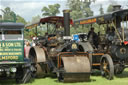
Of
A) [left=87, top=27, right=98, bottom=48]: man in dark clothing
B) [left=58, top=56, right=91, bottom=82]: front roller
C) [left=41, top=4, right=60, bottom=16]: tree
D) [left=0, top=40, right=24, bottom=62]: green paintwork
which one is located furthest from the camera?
[left=41, top=4, right=60, bottom=16]: tree

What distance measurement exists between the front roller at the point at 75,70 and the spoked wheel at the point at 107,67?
1050mm

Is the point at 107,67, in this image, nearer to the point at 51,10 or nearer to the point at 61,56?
the point at 61,56

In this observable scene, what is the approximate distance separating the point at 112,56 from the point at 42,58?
8.28ft

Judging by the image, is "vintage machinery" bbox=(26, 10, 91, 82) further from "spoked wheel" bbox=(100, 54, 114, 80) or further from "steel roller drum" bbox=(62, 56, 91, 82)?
"spoked wheel" bbox=(100, 54, 114, 80)

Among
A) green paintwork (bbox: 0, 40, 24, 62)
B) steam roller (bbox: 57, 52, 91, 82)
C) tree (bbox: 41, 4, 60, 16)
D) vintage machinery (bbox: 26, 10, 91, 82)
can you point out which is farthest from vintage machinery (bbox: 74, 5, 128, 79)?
tree (bbox: 41, 4, 60, 16)

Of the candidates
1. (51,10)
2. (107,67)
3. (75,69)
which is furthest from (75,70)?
(51,10)

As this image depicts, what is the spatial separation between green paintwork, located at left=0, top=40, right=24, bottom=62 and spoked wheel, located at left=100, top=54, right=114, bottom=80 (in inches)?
116

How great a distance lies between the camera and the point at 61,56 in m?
8.41

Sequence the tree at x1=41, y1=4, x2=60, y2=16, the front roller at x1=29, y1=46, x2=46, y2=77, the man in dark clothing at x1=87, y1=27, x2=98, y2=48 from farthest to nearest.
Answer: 1. the tree at x1=41, y1=4, x2=60, y2=16
2. the man in dark clothing at x1=87, y1=27, x2=98, y2=48
3. the front roller at x1=29, y1=46, x2=46, y2=77

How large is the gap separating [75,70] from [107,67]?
1755mm

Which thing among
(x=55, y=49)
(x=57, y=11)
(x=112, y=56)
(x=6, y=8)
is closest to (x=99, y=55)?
(x=112, y=56)

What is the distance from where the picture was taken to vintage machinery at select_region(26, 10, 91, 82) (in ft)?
26.5

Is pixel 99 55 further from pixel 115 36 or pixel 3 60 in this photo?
pixel 3 60

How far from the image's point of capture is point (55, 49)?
31.7 feet
